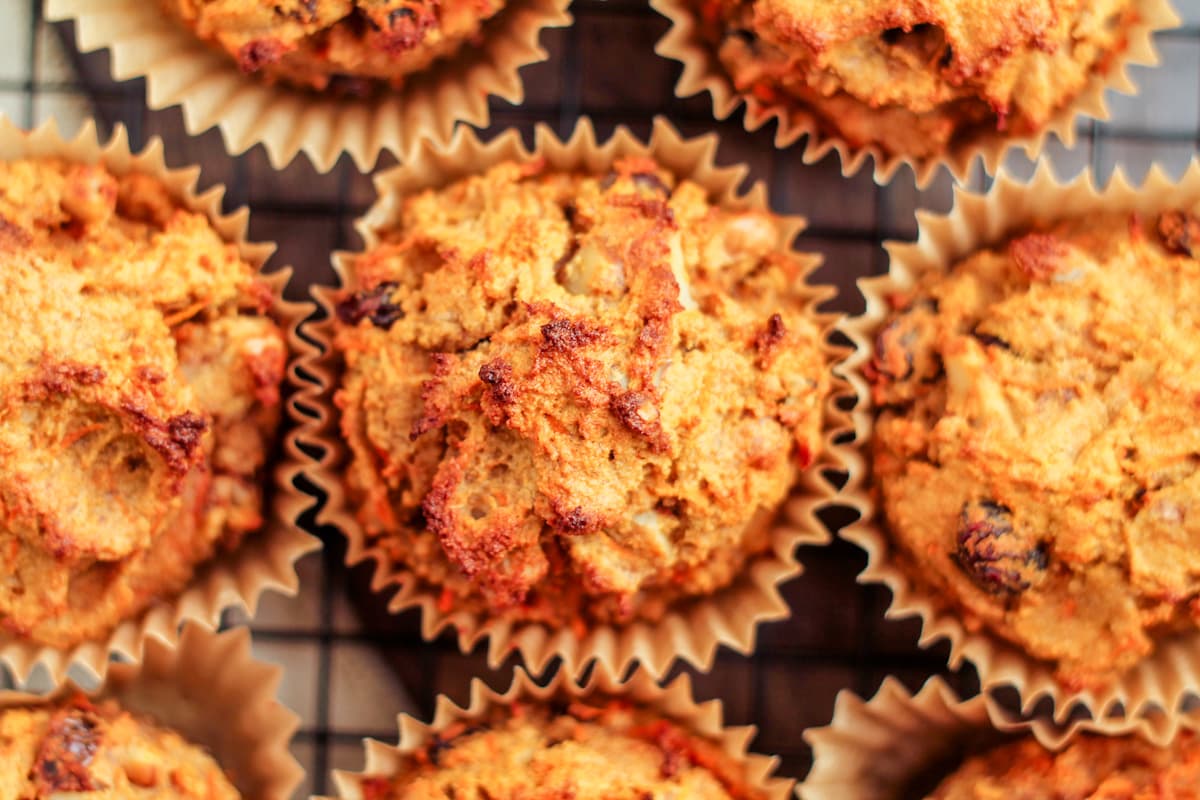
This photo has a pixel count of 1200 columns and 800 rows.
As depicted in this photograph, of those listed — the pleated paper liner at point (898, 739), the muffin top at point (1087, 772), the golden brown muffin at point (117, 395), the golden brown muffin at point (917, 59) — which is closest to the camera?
the golden brown muffin at point (117, 395)

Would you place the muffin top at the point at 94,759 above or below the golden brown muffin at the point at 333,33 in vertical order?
below

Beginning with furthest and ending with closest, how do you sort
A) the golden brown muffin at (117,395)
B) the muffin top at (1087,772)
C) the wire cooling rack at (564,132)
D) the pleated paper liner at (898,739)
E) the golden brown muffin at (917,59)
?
the wire cooling rack at (564,132)
the pleated paper liner at (898,739)
the muffin top at (1087,772)
the golden brown muffin at (917,59)
the golden brown muffin at (117,395)

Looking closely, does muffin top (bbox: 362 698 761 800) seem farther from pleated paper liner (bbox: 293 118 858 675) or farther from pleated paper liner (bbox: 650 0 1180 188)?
pleated paper liner (bbox: 650 0 1180 188)

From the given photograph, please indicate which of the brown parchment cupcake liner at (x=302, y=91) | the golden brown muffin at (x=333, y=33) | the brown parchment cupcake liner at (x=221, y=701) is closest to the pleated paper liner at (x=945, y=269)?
the brown parchment cupcake liner at (x=302, y=91)

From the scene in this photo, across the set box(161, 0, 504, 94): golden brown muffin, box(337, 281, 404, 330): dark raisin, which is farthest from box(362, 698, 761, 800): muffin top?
box(161, 0, 504, 94): golden brown muffin

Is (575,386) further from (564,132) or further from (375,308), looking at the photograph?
(564,132)

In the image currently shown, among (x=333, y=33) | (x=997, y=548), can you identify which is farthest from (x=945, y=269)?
(x=333, y=33)

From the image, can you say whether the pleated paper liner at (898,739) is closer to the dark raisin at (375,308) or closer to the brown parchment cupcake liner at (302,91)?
the dark raisin at (375,308)

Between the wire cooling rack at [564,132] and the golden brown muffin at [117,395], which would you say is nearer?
the golden brown muffin at [117,395]
